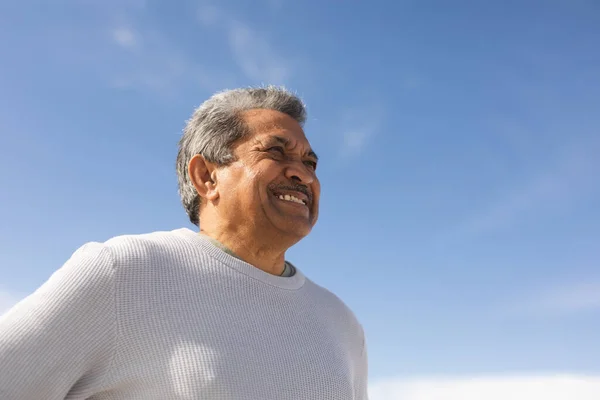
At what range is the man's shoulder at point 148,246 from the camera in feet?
8.86

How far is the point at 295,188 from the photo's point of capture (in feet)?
10.7

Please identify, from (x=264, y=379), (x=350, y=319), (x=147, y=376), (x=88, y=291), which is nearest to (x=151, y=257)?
(x=88, y=291)

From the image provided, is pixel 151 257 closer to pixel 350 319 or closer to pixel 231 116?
pixel 231 116

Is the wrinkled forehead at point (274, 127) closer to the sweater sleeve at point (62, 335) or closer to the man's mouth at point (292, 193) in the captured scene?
the man's mouth at point (292, 193)

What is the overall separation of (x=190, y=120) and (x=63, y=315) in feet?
5.24

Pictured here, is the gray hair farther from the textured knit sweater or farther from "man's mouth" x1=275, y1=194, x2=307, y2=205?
the textured knit sweater

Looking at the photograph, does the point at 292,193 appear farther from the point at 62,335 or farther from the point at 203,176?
the point at 62,335

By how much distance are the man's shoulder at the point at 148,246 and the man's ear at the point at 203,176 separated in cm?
33

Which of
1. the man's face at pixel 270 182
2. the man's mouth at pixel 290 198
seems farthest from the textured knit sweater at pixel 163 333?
the man's mouth at pixel 290 198

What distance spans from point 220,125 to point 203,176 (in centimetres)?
32

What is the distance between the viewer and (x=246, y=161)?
327cm

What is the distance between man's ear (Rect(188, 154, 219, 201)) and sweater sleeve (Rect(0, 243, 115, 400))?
0.90 meters

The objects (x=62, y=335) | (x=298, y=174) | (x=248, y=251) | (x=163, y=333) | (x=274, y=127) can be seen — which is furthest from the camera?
(x=274, y=127)

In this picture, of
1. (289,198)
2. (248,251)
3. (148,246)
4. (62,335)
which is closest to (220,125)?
(289,198)
